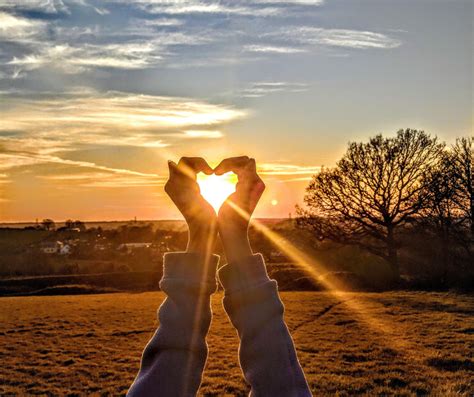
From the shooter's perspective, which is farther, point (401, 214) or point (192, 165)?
point (401, 214)

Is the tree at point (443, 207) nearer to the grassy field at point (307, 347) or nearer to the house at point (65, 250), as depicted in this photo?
the grassy field at point (307, 347)

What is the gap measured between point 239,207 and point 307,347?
29.6 feet

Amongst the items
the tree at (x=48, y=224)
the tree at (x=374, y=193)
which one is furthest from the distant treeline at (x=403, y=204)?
the tree at (x=48, y=224)

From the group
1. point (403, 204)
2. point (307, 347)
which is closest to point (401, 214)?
point (403, 204)

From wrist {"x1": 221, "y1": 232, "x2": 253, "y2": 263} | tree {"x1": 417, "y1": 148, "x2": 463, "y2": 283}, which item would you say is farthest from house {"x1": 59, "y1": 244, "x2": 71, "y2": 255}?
wrist {"x1": 221, "y1": 232, "x2": 253, "y2": 263}

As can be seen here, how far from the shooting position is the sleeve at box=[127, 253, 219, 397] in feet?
6.25

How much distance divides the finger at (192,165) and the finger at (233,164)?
76mm

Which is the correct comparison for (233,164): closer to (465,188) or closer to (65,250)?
(465,188)

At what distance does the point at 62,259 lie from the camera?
1816 inches

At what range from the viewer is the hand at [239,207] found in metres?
2.23

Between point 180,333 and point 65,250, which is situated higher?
point 65,250

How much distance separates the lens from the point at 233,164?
2516 mm

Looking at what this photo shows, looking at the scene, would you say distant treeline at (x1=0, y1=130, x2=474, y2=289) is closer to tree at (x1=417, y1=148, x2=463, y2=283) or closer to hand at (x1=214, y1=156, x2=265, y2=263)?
tree at (x1=417, y1=148, x2=463, y2=283)

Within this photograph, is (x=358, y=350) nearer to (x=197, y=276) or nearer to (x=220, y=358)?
(x=220, y=358)
